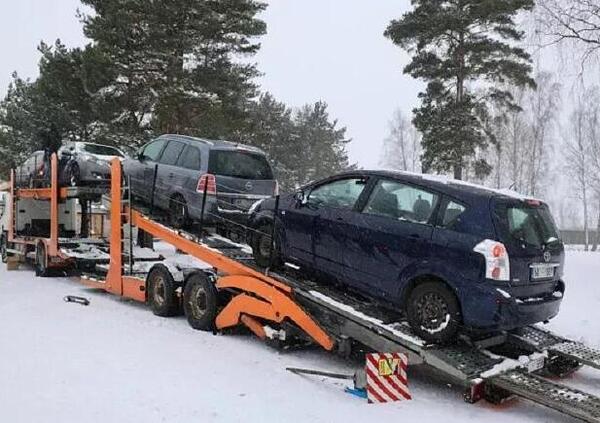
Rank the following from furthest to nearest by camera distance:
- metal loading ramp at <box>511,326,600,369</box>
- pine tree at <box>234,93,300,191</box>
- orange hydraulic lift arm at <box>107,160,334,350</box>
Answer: pine tree at <box>234,93,300,191</box> → orange hydraulic lift arm at <box>107,160,334,350</box> → metal loading ramp at <box>511,326,600,369</box>

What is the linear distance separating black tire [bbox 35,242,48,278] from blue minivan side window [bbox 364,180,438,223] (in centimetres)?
942

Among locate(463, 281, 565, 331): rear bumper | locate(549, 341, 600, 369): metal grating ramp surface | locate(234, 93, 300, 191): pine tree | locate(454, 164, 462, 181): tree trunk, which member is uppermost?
locate(234, 93, 300, 191): pine tree

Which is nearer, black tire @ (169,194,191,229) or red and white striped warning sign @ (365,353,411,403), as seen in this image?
red and white striped warning sign @ (365,353,411,403)

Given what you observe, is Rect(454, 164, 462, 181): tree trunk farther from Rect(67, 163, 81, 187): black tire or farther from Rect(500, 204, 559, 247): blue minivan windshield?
Rect(500, 204, 559, 247): blue minivan windshield

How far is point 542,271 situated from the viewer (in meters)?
6.22

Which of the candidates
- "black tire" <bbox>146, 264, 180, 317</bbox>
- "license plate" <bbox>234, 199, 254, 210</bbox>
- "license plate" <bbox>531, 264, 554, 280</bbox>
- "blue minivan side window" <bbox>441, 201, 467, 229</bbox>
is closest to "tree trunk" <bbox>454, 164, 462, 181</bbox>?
"license plate" <bbox>234, 199, 254, 210</bbox>

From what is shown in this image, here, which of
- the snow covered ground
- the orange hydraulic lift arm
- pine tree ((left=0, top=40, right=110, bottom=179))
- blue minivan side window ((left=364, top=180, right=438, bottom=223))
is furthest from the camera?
pine tree ((left=0, top=40, right=110, bottom=179))

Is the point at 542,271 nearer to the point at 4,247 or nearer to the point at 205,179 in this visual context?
the point at 205,179

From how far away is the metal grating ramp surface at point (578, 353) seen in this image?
21.2ft

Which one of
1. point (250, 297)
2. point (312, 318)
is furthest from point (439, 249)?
point (250, 297)

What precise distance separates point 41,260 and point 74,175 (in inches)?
103

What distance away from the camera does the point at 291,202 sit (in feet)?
25.8

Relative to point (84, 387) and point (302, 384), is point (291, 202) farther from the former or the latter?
point (84, 387)

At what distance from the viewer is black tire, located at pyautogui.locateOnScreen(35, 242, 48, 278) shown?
538 inches
